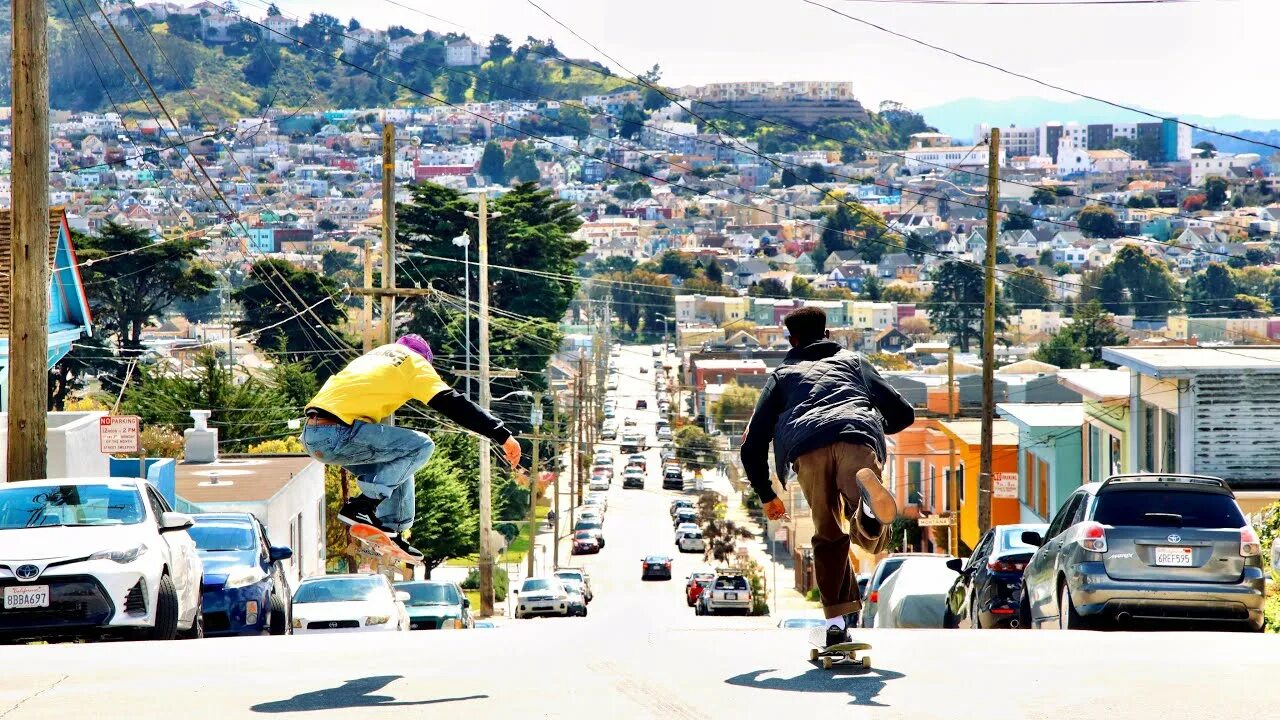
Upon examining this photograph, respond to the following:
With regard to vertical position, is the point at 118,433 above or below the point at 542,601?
above

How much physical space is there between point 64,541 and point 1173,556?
26.3ft

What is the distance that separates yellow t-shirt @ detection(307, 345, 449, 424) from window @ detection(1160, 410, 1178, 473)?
26978 millimetres

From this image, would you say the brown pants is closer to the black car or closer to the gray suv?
the gray suv

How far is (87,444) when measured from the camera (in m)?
27.5

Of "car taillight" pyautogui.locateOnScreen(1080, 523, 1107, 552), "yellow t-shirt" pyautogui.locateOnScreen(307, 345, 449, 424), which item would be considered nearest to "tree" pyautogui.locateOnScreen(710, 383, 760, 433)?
"car taillight" pyautogui.locateOnScreen(1080, 523, 1107, 552)

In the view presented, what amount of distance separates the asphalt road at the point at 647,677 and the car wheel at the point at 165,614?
102 centimetres

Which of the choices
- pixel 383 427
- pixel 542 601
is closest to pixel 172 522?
pixel 383 427

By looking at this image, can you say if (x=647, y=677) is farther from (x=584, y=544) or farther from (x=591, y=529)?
(x=591, y=529)

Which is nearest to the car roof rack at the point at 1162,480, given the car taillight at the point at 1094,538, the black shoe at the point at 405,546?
the car taillight at the point at 1094,538

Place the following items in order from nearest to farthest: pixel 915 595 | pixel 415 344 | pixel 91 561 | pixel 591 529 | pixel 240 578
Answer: pixel 415 344 < pixel 91 561 < pixel 240 578 < pixel 915 595 < pixel 591 529

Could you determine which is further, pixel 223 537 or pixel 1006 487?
pixel 1006 487

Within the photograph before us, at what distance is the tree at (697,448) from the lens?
121 m

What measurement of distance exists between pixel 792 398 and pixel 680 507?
98271 mm

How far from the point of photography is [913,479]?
208 feet
